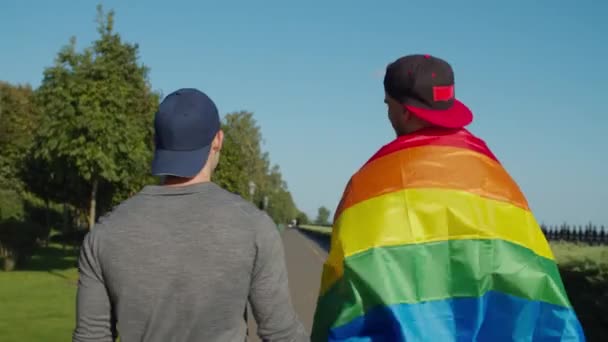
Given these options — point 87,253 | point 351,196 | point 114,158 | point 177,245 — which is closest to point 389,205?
point 351,196

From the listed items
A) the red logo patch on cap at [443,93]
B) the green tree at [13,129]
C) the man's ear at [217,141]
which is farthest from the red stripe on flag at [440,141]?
the green tree at [13,129]

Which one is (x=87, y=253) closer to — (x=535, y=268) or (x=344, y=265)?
(x=344, y=265)

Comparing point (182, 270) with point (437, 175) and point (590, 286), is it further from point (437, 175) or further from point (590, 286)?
point (590, 286)

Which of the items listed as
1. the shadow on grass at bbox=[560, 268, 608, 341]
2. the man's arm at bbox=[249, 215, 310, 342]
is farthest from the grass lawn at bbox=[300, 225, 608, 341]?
the man's arm at bbox=[249, 215, 310, 342]

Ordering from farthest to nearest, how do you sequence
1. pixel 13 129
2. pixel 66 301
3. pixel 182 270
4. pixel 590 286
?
pixel 13 129, pixel 66 301, pixel 590 286, pixel 182 270

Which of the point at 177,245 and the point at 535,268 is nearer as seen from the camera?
the point at 177,245

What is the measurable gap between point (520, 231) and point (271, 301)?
3.52ft

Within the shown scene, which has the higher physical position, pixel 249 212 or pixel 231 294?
pixel 249 212

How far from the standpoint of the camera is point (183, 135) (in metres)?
2.92

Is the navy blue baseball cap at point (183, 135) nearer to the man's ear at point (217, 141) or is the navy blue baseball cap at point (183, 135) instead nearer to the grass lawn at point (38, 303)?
the man's ear at point (217, 141)

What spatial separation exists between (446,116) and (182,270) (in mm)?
1310

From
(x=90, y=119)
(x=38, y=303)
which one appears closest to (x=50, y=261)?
(x=90, y=119)

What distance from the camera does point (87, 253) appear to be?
2.85 m

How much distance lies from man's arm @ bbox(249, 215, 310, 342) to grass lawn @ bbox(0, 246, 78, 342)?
8882 millimetres
